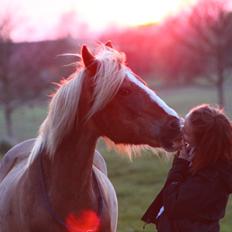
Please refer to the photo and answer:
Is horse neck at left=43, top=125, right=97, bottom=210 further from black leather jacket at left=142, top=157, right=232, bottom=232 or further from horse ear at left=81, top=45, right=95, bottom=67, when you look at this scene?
black leather jacket at left=142, top=157, right=232, bottom=232

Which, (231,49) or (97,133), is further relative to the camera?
(231,49)

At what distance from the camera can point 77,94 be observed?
11.0ft

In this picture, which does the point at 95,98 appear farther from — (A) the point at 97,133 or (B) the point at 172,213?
(B) the point at 172,213

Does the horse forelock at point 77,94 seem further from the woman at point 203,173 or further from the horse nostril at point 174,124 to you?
the woman at point 203,173

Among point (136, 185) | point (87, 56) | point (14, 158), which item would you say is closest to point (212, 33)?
point (136, 185)

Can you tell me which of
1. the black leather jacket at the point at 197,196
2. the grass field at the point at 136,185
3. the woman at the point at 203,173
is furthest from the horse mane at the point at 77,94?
the grass field at the point at 136,185

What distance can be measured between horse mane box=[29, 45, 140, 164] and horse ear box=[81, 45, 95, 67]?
0.12 feet

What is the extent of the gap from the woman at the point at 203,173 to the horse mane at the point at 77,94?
520 mm

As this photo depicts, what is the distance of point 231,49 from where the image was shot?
25172 mm

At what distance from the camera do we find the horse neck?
3.47 meters

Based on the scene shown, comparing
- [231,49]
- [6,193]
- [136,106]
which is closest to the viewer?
[136,106]

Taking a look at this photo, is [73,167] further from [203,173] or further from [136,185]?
[136,185]

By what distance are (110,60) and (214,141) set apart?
2.64ft

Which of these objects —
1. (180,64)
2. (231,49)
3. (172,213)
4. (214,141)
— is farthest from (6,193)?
(180,64)
